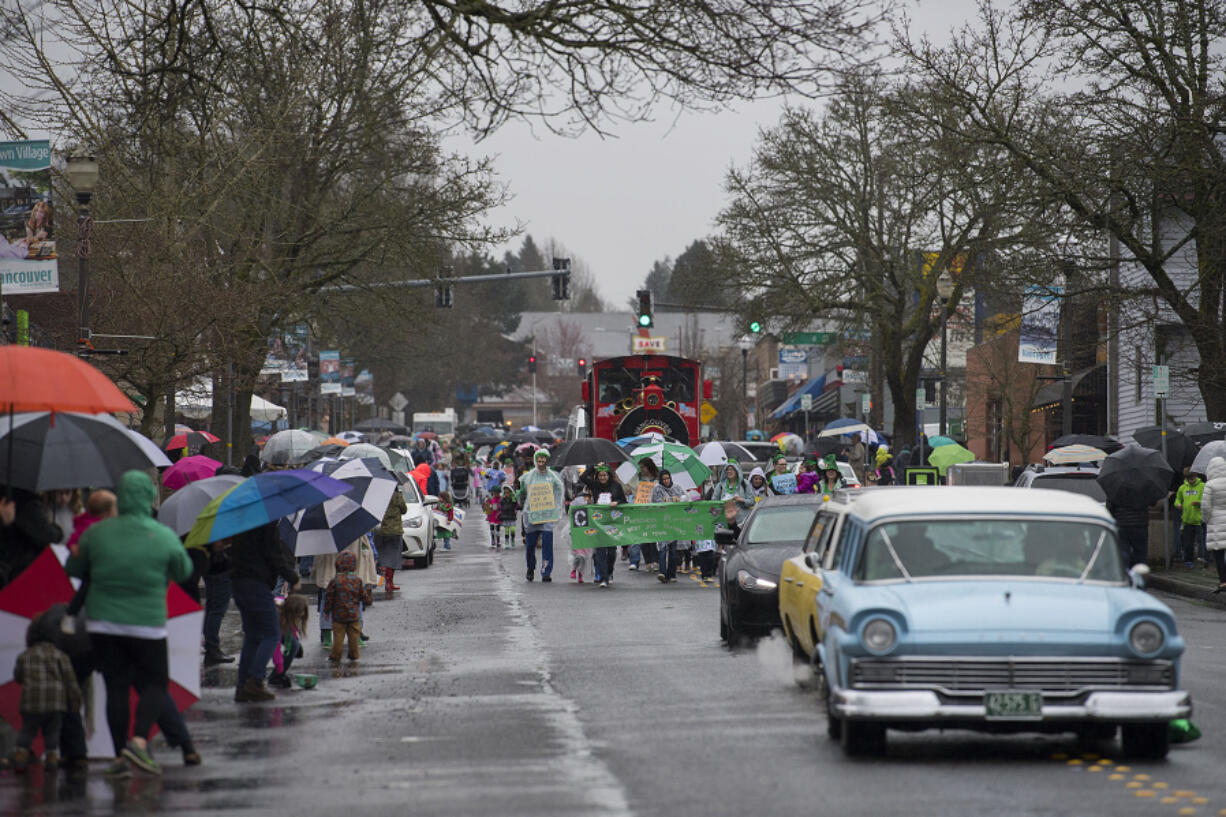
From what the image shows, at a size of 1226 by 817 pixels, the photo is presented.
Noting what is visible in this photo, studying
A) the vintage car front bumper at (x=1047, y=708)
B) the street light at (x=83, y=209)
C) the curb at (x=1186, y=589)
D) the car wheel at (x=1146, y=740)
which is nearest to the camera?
the vintage car front bumper at (x=1047, y=708)

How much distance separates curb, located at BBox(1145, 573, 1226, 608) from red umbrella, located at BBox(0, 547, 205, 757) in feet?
49.5

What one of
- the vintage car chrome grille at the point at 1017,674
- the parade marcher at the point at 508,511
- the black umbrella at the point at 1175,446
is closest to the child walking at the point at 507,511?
the parade marcher at the point at 508,511

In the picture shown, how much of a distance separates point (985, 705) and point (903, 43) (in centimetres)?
2352

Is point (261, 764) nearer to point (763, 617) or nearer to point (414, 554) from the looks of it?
point (763, 617)

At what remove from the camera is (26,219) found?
798 inches

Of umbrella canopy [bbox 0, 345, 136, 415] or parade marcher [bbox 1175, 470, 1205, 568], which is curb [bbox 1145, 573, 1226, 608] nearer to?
parade marcher [bbox 1175, 470, 1205, 568]

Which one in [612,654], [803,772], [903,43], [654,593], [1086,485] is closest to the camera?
[803,772]

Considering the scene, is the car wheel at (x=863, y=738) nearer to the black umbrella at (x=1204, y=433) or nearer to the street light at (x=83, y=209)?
the street light at (x=83, y=209)

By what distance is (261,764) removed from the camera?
10031 mm

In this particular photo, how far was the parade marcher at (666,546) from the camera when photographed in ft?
84.2

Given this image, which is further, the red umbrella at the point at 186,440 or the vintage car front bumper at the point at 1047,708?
the red umbrella at the point at 186,440

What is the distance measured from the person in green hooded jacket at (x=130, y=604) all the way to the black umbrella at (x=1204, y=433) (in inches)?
890

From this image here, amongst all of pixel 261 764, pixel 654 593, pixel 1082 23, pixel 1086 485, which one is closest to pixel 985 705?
pixel 261 764

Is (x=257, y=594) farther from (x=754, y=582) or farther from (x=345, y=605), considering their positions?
(x=754, y=582)
